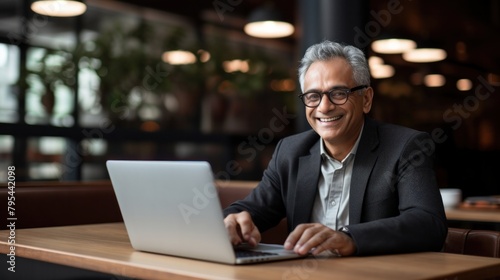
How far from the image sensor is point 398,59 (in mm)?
8570

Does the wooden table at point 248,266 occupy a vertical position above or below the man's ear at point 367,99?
below

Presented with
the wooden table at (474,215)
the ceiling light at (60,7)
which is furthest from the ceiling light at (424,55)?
the wooden table at (474,215)

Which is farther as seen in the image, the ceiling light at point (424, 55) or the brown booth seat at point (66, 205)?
the ceiling light at point (424, 55)

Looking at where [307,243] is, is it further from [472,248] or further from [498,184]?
[498,184]

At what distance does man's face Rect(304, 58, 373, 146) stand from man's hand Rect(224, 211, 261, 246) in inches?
20.3

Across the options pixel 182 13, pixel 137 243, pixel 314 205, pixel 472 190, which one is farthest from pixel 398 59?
pixel 137 243

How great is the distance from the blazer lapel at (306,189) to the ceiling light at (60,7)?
3.17 m

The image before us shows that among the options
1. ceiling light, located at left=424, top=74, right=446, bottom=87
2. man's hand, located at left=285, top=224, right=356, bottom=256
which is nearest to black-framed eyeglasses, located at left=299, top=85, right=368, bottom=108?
man's hand, located at left=285, top=224, right=356, bottom=256

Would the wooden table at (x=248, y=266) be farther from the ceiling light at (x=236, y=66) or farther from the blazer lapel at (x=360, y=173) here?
the ceiling light at (x=236, y=66)

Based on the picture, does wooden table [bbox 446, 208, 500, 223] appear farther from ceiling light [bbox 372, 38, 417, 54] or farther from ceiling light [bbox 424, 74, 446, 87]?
ceiling light [bbox 424, 74, 446, 87]

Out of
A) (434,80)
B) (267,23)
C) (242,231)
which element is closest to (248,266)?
(242,231)

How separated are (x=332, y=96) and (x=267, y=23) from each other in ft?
16.6

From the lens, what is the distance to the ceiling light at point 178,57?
704cm

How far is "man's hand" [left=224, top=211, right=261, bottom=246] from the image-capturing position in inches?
74.4
